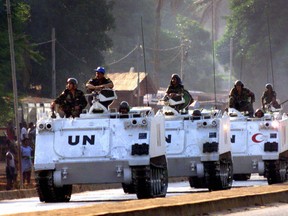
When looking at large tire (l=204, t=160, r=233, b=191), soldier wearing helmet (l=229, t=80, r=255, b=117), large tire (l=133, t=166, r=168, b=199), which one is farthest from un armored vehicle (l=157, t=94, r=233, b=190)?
soldier wearing helmet (l=229, t=80, r=255, b=117)

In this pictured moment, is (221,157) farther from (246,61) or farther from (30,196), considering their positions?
(246,61)

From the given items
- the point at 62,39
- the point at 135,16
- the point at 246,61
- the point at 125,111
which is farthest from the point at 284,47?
the point at 125,111

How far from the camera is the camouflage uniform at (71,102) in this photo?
82.5 feet

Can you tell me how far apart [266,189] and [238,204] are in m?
3.12

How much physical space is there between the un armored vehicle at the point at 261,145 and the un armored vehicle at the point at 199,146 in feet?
11.2

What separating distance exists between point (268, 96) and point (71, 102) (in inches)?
476

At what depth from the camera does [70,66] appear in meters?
71.0

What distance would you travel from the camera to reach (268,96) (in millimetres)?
36469

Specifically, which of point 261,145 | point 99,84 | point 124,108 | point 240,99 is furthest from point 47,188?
point 240,99

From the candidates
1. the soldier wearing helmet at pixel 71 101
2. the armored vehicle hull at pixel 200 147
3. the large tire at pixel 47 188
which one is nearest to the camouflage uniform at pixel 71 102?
the soldier wearing helmet at pixel 71 101

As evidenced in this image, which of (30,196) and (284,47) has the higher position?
(284,47)

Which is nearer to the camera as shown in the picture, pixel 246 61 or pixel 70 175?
pixel 70 175

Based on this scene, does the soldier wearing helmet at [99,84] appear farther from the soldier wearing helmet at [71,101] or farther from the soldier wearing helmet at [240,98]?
the soldier wearing helmet at [240,98]

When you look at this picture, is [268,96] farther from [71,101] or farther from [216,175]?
[71,101]
